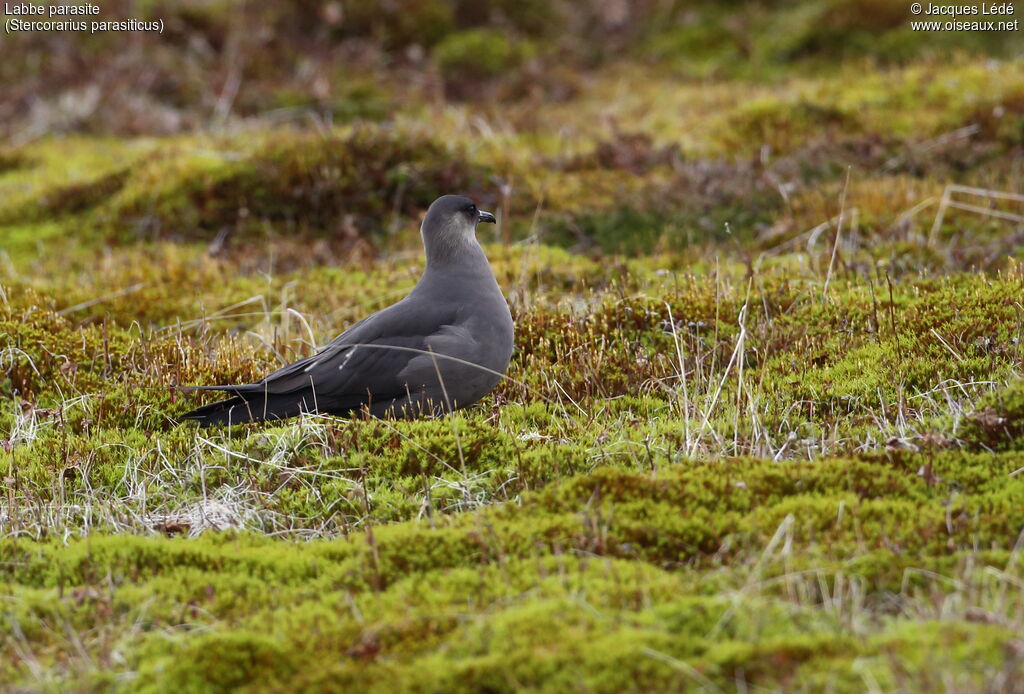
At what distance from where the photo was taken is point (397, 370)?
6.55m

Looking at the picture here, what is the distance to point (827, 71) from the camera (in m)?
16.7

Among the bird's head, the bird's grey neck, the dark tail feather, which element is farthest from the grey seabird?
the bird's head

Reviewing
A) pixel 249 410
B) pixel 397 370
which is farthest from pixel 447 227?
pixel 249 410

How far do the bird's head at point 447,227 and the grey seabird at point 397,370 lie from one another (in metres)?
0.55

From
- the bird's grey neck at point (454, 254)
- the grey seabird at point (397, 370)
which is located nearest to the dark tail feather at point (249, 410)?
the grey seabird at point (397, 370)

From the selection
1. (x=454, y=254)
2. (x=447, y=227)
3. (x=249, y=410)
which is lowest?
(x=249, y=410)

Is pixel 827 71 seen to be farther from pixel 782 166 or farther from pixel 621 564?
pixel 621 564

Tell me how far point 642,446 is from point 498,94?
11857 millimetres

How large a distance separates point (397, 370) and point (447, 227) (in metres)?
1.23

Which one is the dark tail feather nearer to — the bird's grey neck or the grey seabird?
the grey seabird

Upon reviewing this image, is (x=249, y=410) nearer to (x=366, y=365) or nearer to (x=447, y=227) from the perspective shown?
(x=366, y=365)

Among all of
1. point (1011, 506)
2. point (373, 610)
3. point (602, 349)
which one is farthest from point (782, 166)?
point (373, 610)

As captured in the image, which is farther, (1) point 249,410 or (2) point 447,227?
(2) point 447,227

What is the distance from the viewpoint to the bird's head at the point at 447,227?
7.24 meters
